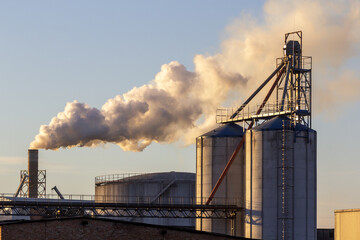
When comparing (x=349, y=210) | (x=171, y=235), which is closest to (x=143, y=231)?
(x=171, y=235)

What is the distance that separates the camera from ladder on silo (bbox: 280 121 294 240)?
70625 millimetres

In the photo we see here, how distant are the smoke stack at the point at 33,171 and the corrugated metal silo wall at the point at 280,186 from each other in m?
46.8

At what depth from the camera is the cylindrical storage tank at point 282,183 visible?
233 feet

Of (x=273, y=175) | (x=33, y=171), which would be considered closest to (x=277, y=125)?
(x=273, y=175)

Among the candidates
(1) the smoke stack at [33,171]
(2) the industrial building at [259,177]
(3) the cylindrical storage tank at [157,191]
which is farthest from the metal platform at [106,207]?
(1) the smoke stack at [33,171]

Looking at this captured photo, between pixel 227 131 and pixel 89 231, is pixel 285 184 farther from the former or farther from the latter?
pixel 89 231

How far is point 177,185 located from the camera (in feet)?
309

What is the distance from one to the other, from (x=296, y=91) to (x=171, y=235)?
30881 mm

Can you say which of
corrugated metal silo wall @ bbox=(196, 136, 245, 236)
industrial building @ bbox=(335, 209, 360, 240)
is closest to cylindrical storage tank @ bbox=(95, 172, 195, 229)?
corrugated metal silo wall @ bbox=(196, 136, 245, 236)

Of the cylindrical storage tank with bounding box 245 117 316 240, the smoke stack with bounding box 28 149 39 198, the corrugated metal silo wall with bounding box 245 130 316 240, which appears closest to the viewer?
the cylindrical storage tank with bounding box 245 117 316 240

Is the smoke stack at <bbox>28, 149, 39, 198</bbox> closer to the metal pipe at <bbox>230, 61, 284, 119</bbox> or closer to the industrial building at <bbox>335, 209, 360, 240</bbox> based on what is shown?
the metal pipe at <bbox>230, 61, 284, 119</bbox>

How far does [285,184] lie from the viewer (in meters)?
70.9

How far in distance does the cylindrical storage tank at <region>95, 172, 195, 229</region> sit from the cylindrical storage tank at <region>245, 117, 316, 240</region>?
19838mm

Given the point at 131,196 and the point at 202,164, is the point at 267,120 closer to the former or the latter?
the point at 202,164
